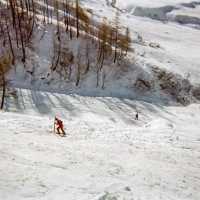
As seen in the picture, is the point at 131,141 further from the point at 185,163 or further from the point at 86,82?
the point at 86,82

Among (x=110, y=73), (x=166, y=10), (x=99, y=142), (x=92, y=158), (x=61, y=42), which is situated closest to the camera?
(x=92, y=158)

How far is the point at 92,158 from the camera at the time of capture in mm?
15125

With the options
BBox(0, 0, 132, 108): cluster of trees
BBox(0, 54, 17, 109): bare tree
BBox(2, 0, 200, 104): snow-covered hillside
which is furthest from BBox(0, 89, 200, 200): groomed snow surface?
BBox(0, 0, 132, 108): cluster of trees

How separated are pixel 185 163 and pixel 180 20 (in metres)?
71.2

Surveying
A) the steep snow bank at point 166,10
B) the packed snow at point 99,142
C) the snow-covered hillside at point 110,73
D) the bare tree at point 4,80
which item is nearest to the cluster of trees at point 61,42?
the snow-covered hillside at point 110,73

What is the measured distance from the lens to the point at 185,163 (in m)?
17.8

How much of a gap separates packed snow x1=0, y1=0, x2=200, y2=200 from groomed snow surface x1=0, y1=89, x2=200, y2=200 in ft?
0.12

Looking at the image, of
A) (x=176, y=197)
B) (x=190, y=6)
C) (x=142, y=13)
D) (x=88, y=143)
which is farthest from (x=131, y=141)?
(x=190, y=6)

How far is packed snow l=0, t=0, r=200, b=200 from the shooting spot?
1056 centimetres

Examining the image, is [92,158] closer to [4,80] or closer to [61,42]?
[4,80]

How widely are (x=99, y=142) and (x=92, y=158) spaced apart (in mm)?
5018

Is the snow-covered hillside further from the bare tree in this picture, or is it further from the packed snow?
the bare tree

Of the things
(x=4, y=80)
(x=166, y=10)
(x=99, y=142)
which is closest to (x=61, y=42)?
(x=4, y=80)

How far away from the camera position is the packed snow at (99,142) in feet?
34.7
